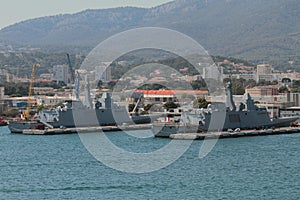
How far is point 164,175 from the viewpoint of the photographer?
21.3 meters

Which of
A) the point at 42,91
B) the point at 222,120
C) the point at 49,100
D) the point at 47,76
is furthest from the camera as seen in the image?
the point at 47,76

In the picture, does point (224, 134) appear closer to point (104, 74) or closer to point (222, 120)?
point (222, 120)

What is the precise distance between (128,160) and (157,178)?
3827 mm

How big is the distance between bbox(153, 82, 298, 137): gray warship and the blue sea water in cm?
378

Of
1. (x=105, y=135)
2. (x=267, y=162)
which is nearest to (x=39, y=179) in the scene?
(x=267, y=162)

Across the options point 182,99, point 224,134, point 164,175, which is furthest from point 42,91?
point 164,175

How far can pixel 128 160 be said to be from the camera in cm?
2448

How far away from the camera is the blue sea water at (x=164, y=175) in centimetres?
1862

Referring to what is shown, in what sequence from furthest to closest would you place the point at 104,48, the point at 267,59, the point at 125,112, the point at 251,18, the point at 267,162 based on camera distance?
the point at 251,18, the point at 104,48, the point at 267,59, the point at 125,112, the point at 267,162

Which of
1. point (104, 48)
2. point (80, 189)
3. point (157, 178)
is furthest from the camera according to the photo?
point (104, 48)

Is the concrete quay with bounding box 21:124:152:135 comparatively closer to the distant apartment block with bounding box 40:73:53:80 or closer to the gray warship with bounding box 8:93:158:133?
the gray warship with bounding box 8:93:158:133

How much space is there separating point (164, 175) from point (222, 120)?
13320 mm

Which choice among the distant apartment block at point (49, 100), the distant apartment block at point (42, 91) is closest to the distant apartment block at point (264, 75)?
the distant apartment block at point (42, 91)

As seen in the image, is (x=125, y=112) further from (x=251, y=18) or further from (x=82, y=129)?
(x=251, y=18)
